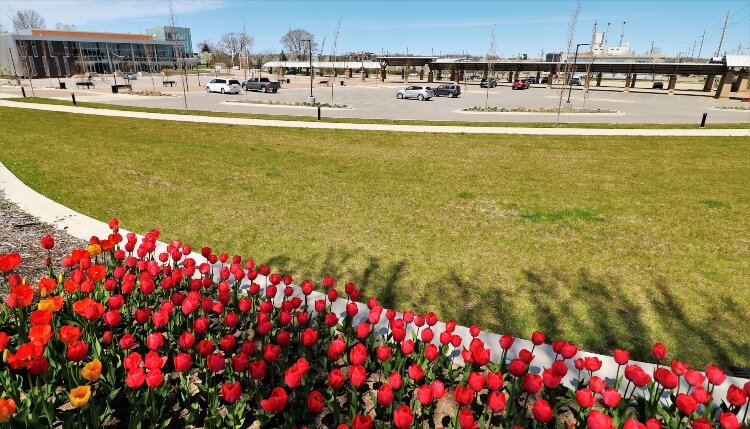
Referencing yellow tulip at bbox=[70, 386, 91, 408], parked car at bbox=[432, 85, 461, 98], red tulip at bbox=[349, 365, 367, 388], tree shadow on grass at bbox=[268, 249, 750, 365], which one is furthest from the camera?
parked car at bbox=[432, 85, 461, 98]

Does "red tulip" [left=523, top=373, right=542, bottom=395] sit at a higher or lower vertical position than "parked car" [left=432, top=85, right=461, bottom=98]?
higher

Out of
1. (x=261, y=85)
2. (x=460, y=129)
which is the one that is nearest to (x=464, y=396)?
(x=460, y=129)

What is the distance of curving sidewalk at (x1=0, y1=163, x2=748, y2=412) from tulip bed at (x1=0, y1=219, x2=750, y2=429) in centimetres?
11

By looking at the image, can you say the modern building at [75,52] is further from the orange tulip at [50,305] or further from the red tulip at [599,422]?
the red tulip at [599,422]

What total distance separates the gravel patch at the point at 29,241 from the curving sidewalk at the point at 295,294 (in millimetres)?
160

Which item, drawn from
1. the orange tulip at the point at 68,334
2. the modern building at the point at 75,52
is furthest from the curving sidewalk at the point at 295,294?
the modern building at the point at 75,52

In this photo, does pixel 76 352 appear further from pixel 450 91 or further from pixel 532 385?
pixel 450 91

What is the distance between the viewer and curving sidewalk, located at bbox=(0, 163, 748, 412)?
12.6ft

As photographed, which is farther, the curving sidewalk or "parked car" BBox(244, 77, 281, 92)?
"parked car" BBox(244, 77, 281, 92)

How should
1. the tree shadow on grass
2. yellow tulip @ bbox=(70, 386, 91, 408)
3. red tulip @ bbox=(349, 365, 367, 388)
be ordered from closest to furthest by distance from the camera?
yellow tulip @ bbox=(70, 386, 91, 408)
red tulip @ bbox=(349, 365, 367, 388)
the tree shadow on grass

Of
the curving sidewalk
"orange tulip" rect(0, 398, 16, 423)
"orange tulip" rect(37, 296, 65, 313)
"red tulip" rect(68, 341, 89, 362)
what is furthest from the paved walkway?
"orange tulip" rect(0, 398, 16, 423)

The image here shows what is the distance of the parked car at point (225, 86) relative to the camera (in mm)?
45062

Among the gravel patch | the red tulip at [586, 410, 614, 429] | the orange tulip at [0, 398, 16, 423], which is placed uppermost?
the orange tulip at [0, 398, 16, 423]

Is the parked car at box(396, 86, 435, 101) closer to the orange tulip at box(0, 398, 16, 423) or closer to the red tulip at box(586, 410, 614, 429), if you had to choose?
the red tulip at box(586, 410, 614, 429)
